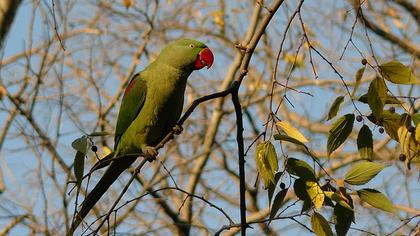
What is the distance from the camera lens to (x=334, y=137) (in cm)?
200

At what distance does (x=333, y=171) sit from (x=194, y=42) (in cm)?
337

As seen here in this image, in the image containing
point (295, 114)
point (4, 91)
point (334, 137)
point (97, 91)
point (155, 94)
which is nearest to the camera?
point (334, 137)

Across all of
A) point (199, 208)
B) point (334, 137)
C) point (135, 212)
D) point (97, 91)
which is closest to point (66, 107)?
point (97, 91)

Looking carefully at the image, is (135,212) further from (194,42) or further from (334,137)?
(334,137)

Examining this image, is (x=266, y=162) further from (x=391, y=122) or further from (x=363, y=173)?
(x=391, y=122)

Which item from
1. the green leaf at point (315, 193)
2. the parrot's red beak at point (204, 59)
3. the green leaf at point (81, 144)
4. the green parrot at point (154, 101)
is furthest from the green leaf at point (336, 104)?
the parrot's red beak at point (204, 59)

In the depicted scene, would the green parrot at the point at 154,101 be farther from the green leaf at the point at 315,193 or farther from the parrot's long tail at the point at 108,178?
the green leaf at the point at 315,193

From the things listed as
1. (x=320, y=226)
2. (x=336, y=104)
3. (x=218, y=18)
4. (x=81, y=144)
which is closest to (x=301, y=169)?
(x=320, y=226)

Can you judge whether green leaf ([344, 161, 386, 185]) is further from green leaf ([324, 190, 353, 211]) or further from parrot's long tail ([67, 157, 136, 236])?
parrot's long tail ([67, 157, 136, 236])

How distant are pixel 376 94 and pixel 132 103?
1.71 meters

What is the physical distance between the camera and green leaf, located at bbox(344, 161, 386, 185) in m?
1.82

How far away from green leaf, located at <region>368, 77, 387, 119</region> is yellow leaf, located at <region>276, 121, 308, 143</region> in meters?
0.21

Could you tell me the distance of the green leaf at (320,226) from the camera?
6.10 feet

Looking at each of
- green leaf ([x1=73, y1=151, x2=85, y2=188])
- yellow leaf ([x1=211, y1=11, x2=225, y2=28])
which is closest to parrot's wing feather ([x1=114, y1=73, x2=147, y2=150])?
green leaf ([x1=73, y1=151, x2=85, y2=188])
